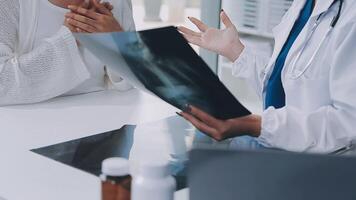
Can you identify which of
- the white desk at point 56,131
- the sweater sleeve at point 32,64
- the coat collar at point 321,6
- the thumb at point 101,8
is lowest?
the white desk at point 56,131

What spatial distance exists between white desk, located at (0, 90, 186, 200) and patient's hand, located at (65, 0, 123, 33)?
221mm

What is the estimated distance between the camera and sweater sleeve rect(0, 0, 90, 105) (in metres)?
1.48

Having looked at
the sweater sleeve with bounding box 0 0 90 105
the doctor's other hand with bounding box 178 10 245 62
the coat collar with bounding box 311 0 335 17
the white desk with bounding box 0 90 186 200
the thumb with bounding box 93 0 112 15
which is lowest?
the white desk with bounding box 0 90 186 200

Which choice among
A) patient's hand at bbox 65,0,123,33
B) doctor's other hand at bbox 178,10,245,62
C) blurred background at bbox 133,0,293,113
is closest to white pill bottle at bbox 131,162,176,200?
doctor's other hand at bbox 178,10,245,62

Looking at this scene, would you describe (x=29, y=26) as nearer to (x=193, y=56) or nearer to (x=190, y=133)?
(x=190, y=133)

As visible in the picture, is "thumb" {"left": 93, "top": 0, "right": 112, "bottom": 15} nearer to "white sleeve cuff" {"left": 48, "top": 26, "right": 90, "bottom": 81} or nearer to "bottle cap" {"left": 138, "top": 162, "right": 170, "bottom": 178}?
"white sleeve cuff" {"left": 48, "top": 26, "right": 90, "bottom": 81}

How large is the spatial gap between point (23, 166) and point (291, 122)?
21.5 inches

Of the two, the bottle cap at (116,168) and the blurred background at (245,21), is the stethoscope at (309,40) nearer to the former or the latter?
the bottle cap at (116,168)

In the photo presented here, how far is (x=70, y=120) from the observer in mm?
1394

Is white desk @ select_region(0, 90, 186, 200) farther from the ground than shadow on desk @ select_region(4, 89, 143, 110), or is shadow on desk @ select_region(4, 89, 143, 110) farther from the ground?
white desk @ select_region(0, 90, 186, 200)

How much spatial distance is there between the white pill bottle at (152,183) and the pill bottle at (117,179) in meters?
0.03

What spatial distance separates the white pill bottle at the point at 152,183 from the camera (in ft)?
2.42

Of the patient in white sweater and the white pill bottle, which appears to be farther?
the patient in white sweater

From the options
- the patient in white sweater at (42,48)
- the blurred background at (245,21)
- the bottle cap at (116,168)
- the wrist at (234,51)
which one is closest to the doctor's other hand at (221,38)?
the wrist at (234,51)
